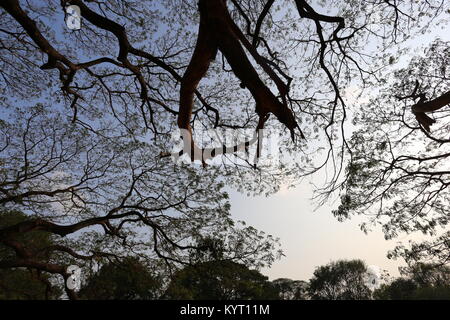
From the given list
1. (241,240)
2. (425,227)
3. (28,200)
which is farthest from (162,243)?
(425,227)

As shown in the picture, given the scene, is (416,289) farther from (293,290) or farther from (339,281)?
(293,290)

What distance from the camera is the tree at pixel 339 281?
31.4 metres

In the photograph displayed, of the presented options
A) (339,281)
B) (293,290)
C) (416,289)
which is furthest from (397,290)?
(293,290)

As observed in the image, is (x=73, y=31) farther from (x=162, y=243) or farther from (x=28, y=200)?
(x=162, y=243)

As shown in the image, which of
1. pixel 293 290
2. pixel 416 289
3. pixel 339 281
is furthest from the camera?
pixel 293 290

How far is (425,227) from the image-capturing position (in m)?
7.47

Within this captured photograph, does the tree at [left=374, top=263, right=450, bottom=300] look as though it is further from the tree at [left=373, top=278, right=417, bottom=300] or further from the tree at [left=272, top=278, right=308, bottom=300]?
the tree at [left=272, top=278, right=308, bottom=300]

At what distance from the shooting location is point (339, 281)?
32438 millimetres

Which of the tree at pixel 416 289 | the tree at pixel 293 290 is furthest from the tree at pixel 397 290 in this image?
the tree at pixel 293 290

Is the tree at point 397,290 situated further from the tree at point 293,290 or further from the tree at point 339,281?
the tree at point 293,290

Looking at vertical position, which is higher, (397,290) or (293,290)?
(293,290)

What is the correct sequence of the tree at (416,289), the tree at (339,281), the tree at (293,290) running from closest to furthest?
the tree at (416,289) → the tree at (339,281) → the tree at (293,290)

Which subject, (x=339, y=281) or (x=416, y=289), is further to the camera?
(x=339, y=281)
